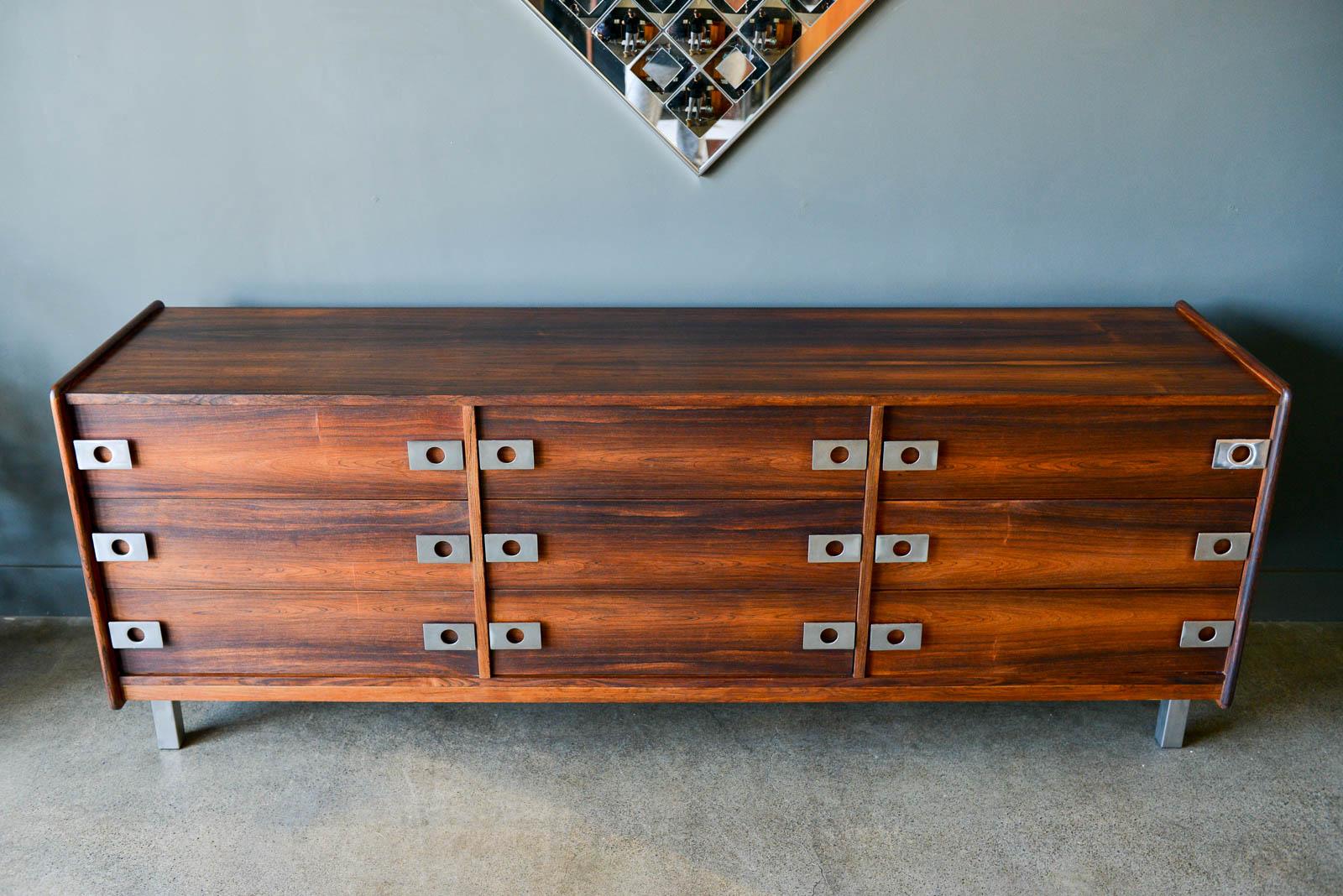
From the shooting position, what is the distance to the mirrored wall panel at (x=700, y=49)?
6.61 feet

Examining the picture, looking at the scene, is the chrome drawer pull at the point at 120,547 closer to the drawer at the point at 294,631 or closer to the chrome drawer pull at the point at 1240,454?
the drawer at the point at 294,631

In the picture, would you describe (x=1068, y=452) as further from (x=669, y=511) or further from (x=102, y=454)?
(x=102, y=454)

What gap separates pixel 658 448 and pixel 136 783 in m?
1.13

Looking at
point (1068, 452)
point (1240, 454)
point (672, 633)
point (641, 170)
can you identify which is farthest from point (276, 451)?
point (1240, 454)

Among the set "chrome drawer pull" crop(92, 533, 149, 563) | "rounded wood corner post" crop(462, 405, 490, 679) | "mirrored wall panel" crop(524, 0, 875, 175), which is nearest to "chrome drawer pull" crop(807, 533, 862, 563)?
"rounded wood corner post" crop(462, 405, 490, 679)

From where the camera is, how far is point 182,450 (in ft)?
5.87

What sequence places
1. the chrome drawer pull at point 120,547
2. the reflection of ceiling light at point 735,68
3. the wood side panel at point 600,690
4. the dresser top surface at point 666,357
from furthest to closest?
the reflection of ceiling light at point 735,68 → the wood side panel at point 600,690 → the chrome drawer pull at point 120,547 → the dresser top surface at point 666,357

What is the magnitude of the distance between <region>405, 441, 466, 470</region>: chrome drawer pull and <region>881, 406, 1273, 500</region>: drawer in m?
0.70

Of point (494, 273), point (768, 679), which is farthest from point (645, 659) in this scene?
point (494, 273)

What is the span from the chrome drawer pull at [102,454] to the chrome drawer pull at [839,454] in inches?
44.3

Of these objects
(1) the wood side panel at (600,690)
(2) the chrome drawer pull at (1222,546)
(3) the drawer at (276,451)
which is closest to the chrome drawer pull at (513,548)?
(3) the drawer at (276,451)

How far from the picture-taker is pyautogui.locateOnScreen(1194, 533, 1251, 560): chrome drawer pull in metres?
1.86

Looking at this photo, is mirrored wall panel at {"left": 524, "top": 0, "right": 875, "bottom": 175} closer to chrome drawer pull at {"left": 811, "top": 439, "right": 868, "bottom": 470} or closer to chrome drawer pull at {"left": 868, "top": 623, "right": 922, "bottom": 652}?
chrome drawer pull at {"left": 811, "top": 439, "right": 868, "bottom": 470}

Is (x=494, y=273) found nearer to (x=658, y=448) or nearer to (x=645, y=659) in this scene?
(x=658, y=448)
